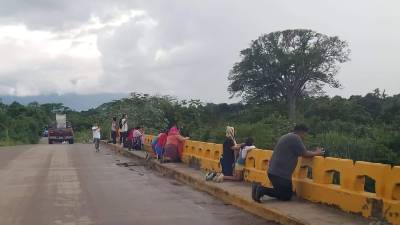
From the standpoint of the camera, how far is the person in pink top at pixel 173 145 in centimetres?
1850

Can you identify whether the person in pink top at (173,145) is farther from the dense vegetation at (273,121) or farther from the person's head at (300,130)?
the person's head at (300,130)

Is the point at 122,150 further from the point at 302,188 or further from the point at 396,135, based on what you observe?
the point at 302,188

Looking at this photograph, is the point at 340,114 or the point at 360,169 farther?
the point at 340,114

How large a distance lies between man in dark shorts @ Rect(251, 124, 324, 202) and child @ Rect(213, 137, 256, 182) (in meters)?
2.91

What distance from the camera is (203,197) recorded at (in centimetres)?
1194

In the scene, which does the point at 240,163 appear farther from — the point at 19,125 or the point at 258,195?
the point at 19,125

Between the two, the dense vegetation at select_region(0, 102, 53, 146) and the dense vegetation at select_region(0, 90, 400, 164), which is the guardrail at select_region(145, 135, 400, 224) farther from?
the dense vegetation at select_region(0, 102, 53, 146)

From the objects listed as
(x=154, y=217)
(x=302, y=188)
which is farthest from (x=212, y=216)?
(x=302, y=188)

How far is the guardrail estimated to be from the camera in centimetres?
770

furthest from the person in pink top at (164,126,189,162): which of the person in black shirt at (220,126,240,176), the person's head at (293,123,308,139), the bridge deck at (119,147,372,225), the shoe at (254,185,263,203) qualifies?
the person's head at (293,123,308,139)

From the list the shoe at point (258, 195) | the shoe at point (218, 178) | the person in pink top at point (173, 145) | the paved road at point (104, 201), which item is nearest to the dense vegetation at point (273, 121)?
the person in pink top at point (173, 145)

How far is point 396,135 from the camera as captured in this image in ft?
52.0

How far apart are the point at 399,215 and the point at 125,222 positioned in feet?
13.4

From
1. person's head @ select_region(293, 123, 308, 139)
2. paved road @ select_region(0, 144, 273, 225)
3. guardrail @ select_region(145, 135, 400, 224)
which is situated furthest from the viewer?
person's head @ select_region(293, 123, 308, 139)
